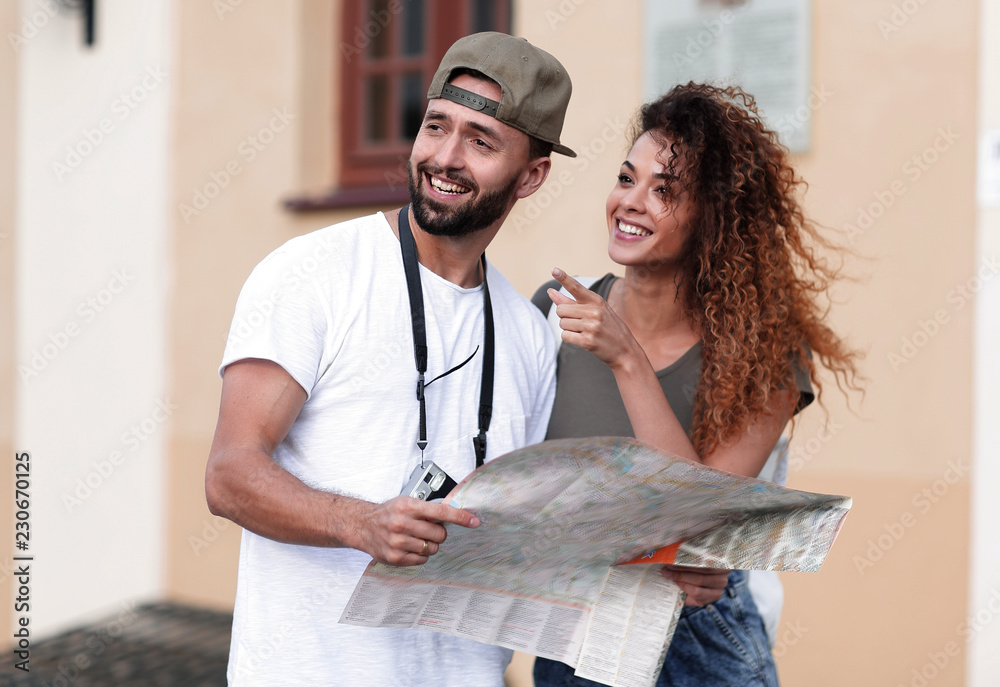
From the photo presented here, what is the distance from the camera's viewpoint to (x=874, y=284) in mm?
3949

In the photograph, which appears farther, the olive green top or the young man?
the olive green top

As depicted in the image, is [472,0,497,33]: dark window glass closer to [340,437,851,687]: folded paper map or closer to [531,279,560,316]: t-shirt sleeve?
[531,279,560,316]: t-shirt sleeve

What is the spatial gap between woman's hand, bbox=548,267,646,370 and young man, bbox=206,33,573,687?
0.19 meters

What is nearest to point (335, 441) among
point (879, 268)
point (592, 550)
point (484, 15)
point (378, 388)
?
point (378, 388)

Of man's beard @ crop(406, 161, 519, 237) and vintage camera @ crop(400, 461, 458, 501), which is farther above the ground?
man's beard @ crop(406, 161, 519, 237)

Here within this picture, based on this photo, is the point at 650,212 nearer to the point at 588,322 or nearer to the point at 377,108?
the point at 588,322

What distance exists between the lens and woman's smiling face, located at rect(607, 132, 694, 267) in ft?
7.13

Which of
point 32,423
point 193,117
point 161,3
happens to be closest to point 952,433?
point 193,117

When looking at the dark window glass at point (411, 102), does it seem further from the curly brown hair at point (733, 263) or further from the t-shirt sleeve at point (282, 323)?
the t-shirt sleeve at point (282, 323)

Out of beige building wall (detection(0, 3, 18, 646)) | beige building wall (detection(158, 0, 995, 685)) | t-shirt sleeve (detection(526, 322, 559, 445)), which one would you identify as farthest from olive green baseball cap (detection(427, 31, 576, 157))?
beige building wall (detection(0, 3, 18, 646))

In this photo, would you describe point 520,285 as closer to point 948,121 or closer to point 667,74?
point 667,74

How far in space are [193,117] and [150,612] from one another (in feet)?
8.98

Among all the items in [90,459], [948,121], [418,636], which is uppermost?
[948,121]

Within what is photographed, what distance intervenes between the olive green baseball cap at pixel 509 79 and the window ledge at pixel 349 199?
296cm
